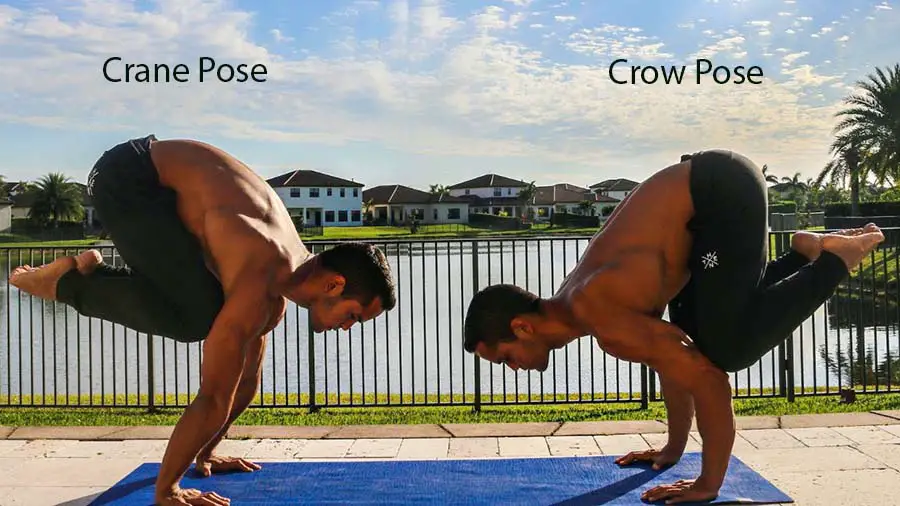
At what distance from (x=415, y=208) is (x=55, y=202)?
3188 centimetres

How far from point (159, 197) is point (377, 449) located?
2.07 m

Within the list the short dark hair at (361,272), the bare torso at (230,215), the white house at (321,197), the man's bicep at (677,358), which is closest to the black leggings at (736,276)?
the man's bicep at (677,358)

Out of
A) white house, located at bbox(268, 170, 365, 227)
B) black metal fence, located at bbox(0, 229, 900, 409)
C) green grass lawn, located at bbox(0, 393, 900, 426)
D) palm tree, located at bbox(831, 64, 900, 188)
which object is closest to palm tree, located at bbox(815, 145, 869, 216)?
palm tree, located at bbox(831, 64, 900, 188)

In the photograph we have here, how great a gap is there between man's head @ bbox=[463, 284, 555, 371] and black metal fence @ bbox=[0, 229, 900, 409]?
195 cm

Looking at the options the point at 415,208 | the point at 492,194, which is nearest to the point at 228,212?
the point at 415,208

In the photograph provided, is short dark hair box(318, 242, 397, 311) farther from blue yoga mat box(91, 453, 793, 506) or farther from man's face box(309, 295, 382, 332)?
blue yoga mat box(91, 453, 793, 506)

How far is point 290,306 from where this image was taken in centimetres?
1448

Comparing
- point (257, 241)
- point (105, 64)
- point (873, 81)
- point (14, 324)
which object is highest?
point (873, 81)

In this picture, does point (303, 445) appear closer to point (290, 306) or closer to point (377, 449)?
point (377, 449)

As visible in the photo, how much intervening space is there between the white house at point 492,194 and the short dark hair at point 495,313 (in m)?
72.1

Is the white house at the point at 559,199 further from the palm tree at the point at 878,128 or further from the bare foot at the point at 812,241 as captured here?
the bare foot at the point at 812,241

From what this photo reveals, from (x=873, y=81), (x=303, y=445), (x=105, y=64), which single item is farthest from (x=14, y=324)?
(x=873, y=81)

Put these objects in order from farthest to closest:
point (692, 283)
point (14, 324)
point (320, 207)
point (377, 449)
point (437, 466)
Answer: point (320, 207)
point (14, 324)
point (377, 449)
point (437, 466)
point (692, 283)

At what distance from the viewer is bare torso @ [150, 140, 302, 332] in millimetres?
3166
